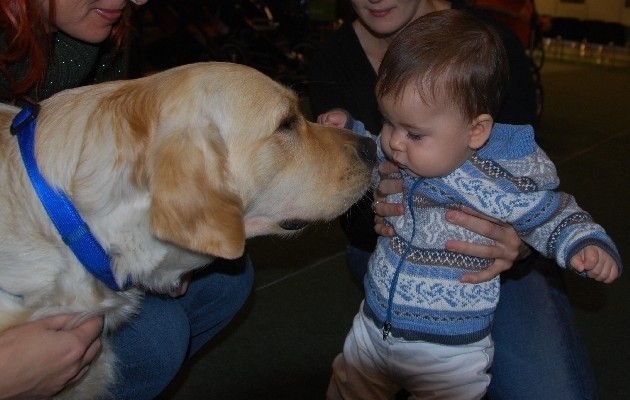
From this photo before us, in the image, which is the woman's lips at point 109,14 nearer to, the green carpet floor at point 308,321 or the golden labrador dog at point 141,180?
the golden labrador dog at point 141,180

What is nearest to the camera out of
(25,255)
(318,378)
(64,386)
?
(25,255)

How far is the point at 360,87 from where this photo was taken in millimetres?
2057

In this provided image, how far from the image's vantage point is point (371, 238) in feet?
6.82

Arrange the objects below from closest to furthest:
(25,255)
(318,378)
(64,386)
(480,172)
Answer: (25,255) < (64,386) < (480,172) < (318,378)

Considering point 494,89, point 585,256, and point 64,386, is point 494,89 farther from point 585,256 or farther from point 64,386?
point 64,386

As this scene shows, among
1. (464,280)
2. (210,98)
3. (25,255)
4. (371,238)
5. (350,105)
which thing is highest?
(210,98)

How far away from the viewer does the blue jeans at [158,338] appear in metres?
1.69

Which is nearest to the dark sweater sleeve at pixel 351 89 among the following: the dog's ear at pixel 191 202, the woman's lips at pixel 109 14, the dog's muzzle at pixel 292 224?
the dog's muzzle at pixel 292 224

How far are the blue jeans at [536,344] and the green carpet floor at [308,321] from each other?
0.57m

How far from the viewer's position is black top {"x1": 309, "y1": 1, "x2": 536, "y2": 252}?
6.47 ft

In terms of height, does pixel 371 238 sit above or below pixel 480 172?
below

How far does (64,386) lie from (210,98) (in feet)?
2.26

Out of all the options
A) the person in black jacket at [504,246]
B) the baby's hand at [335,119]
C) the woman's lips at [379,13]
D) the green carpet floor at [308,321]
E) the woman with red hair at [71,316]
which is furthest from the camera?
the green carpet floor at [308,321]

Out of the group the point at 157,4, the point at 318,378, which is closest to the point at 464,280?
the point at 318,378
